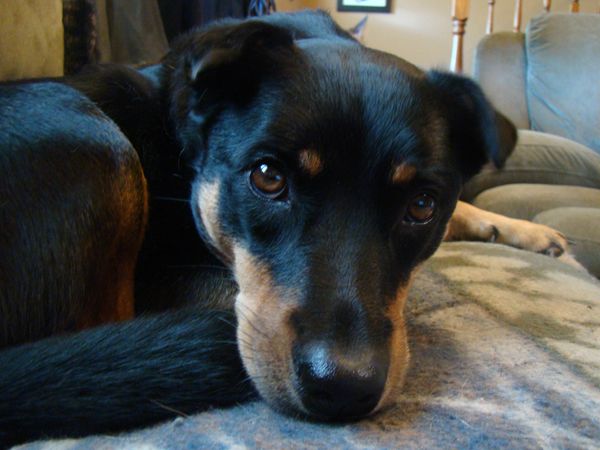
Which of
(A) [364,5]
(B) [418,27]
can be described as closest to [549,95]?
(B) [418,27]

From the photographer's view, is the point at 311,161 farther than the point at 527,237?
No

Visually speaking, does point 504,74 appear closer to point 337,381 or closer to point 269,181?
point 269,181

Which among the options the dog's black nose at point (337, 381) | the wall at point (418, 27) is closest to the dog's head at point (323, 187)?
the dog's black nose at point (337, 381)

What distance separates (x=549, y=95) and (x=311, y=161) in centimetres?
333

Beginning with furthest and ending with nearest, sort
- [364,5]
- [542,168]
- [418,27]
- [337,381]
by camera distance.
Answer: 1. [418,27]
2. [364,5]
3. [542,168]
4. [337,381]

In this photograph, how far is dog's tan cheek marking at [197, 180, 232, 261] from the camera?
125 cm

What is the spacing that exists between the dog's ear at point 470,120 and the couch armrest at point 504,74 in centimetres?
277

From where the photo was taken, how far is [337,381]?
0.81m

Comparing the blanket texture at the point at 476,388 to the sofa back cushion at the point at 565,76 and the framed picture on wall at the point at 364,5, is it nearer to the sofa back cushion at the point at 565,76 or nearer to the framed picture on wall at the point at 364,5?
the sofa back cushion at the point at 565,76

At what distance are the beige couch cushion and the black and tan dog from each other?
0.77ft

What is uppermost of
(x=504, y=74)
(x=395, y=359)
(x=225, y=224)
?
(x=504, y=74)

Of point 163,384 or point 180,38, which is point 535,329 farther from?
point 180,38

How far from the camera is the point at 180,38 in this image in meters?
1.62

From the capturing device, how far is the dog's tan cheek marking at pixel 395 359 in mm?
895
